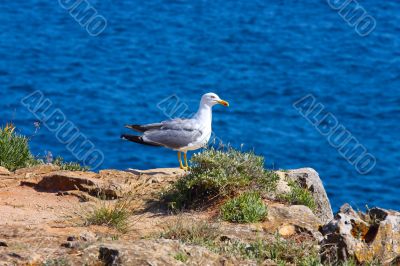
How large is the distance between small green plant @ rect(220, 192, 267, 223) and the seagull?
334cm

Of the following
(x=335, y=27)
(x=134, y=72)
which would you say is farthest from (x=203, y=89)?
(x=335, y=27)

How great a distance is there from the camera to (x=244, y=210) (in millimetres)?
11773

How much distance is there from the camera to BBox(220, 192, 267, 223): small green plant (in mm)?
11742

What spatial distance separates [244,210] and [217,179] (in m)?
0.70

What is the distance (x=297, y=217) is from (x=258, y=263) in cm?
181

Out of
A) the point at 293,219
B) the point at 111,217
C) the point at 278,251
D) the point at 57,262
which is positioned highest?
the point at 293,219

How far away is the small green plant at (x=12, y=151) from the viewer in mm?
15617

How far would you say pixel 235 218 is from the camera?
1177cm

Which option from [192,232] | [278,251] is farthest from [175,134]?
[278,251]

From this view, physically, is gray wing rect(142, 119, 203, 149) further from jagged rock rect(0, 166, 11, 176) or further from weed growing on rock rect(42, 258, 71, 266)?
weed growing on rock rect(42, 258, 71, 266)

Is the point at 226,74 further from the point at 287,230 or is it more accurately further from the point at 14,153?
the point at 287,230

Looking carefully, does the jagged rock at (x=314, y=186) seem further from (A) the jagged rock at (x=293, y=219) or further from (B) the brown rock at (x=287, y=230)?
(B) the brown rock at (x=287, y=230)

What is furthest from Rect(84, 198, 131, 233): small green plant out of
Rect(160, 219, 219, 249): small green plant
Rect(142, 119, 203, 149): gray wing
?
Rect(142, 119, 203, 149): gray wing

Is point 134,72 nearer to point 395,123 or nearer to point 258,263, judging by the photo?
point 395,123
